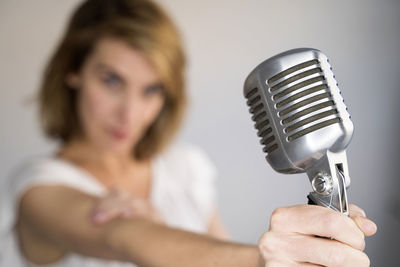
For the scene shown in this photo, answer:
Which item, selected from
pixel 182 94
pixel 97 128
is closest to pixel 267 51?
pixel 182 94

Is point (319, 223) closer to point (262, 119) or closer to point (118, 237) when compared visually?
point (262, 119)

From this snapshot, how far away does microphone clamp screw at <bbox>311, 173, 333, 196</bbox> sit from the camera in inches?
14.7

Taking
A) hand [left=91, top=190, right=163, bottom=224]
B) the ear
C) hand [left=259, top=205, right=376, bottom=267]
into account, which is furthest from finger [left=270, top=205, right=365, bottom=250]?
the ear

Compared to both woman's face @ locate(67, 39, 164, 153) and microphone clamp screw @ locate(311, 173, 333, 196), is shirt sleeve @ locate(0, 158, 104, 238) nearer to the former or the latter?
woman's face @ locate(67, 39, 164, 153)

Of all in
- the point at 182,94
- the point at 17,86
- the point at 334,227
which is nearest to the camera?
the point at 334,227

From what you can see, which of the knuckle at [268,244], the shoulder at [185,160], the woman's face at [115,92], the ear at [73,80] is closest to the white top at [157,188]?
the shoulder at [185,160]

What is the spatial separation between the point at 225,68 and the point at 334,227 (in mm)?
1510

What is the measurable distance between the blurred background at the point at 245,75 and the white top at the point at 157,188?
257 mm

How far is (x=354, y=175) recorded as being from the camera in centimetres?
134

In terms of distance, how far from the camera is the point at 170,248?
607 millimetres

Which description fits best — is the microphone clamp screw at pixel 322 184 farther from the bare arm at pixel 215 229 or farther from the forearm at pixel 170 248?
the bare arm at pixel 215 229

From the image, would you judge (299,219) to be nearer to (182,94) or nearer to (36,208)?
(36,208)

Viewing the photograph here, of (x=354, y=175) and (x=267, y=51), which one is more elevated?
(x=267, y=51)

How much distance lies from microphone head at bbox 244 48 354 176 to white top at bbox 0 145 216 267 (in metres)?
0.73
